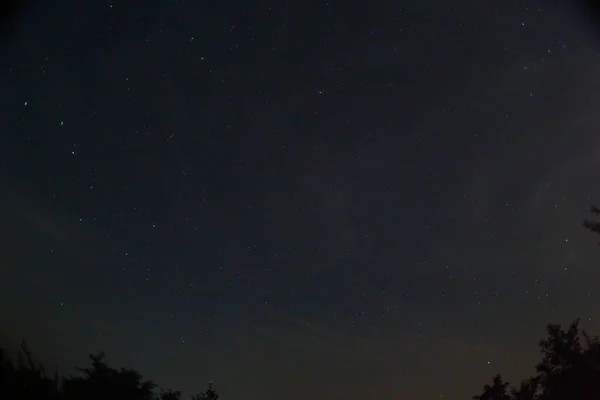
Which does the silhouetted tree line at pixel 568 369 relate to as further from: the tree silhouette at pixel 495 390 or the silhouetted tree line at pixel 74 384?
the silhouetted tree line at pixel 74 384

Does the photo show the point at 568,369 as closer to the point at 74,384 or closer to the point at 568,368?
the point at 568,368

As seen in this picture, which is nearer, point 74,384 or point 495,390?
point 74,384

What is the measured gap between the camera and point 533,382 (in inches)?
798

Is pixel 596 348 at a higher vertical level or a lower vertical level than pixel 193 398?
higher

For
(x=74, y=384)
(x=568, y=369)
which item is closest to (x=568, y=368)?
(x=568, y=369)

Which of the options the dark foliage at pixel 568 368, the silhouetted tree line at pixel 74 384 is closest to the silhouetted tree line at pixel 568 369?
the dark foliage at pixel 568 368

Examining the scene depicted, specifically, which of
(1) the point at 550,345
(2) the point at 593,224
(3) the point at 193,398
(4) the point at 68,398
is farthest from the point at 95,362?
(1) the point at 550,345

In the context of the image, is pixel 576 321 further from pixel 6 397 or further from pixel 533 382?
pixel 6 397

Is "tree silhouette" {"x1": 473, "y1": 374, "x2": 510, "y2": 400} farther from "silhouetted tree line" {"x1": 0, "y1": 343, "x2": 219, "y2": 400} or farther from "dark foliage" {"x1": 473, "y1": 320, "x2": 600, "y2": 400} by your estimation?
"silhouetted tree line" {"x1": 0, "y1": 343, "x2": 219, "y2": 400}

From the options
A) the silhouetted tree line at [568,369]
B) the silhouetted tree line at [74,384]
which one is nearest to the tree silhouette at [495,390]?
the silhouetted tree line at [568,369]

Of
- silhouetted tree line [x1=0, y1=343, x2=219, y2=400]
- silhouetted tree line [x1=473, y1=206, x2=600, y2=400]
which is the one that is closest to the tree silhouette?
silhouetted tree line [x1=473, y1=206, x2=600, y2=400]

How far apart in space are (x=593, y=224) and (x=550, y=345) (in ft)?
29.3

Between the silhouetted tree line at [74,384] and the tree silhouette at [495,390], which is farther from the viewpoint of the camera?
the tree silhouette at [495,390]

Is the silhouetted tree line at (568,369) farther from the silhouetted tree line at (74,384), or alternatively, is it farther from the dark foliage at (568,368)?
the silhouetted tree line at (74,384)
